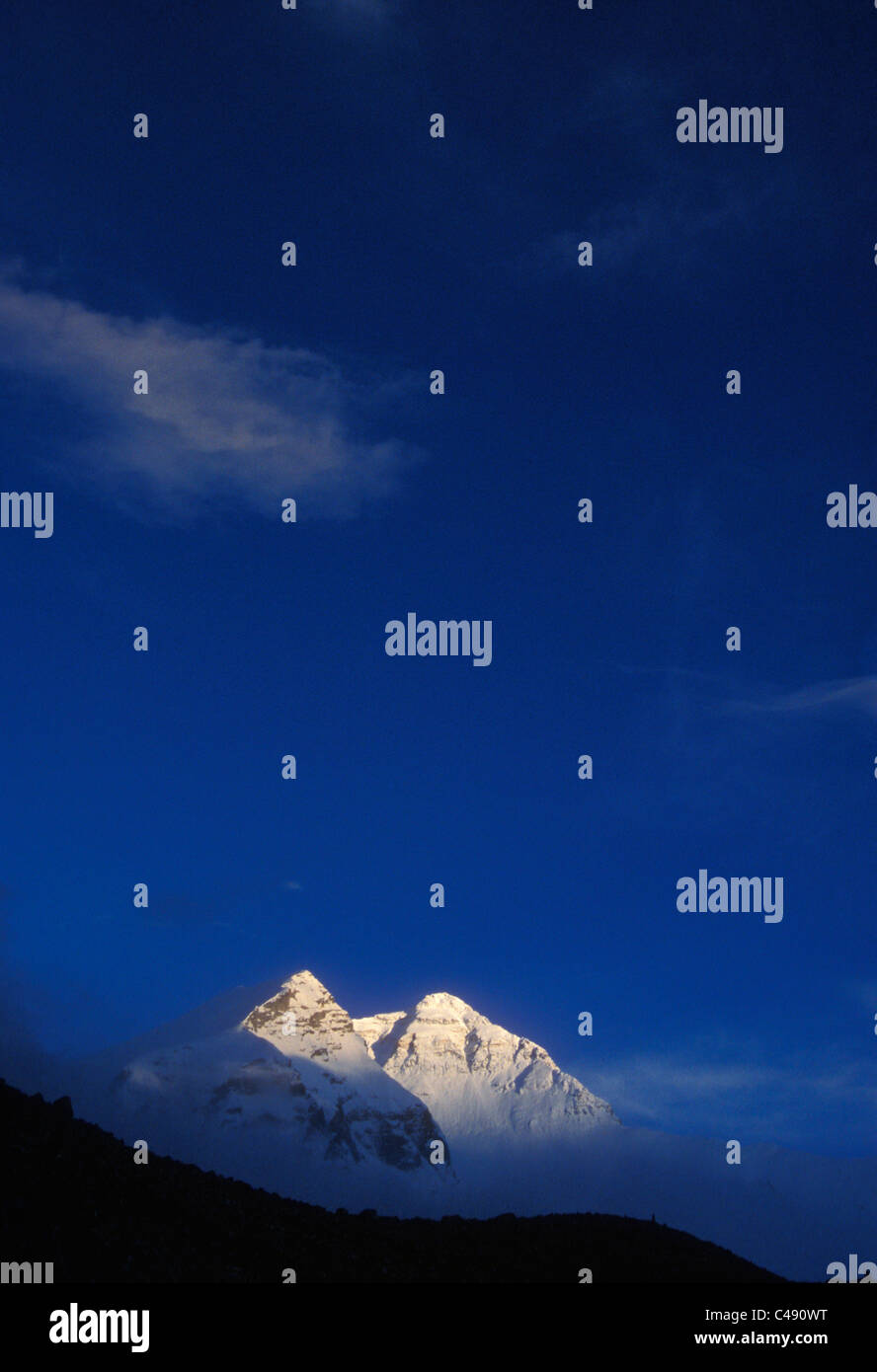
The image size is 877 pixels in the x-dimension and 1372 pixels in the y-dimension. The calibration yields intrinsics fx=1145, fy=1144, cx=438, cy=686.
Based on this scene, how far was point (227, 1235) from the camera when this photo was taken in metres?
39.7

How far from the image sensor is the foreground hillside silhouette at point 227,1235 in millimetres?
36344

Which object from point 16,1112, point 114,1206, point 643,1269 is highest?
point 16,1112

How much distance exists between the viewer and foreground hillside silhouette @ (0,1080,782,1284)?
119 feet

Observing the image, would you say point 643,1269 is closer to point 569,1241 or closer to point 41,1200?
point 569,1241

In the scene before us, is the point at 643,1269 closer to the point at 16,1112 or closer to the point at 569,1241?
the point at 569,1241

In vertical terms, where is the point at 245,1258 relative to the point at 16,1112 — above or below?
below

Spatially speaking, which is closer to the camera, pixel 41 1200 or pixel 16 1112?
pixel 41 1200
